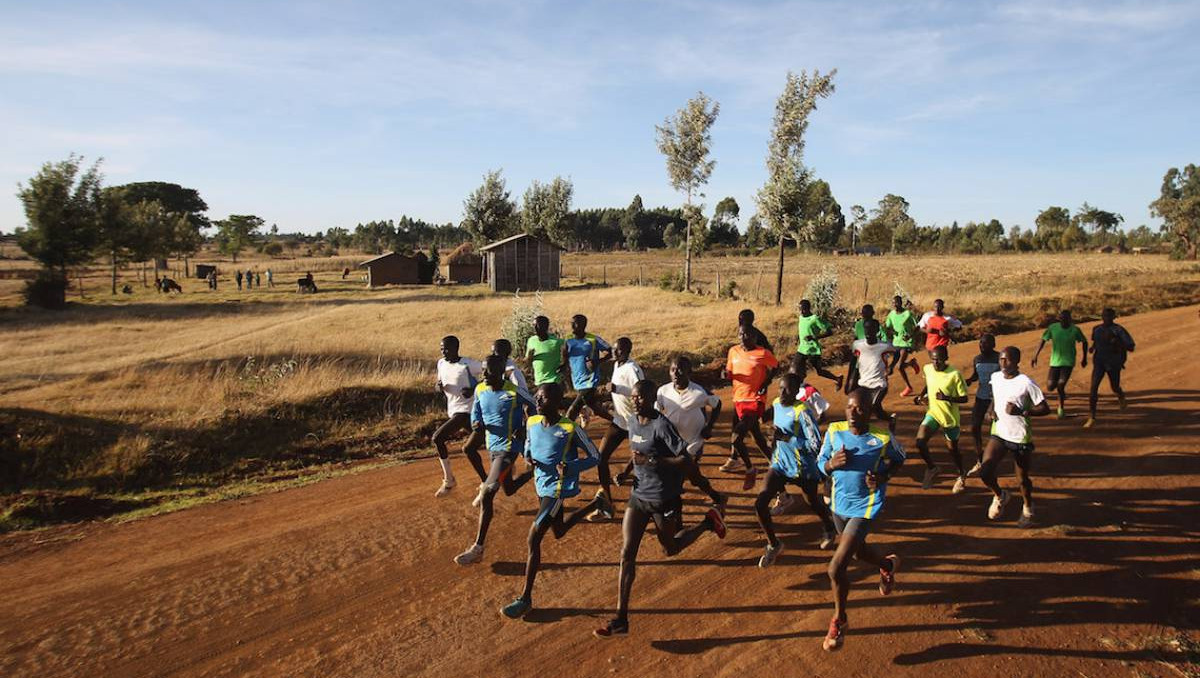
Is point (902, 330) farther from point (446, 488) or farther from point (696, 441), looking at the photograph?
point (446, 488)

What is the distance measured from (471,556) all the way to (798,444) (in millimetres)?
3265

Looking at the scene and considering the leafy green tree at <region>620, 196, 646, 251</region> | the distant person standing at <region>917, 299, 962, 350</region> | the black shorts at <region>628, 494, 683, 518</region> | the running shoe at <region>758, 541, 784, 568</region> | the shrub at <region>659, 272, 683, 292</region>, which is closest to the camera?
the black shorts at <region>628, 494, 683, 518</region>

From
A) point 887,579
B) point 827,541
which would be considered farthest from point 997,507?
point 887,579

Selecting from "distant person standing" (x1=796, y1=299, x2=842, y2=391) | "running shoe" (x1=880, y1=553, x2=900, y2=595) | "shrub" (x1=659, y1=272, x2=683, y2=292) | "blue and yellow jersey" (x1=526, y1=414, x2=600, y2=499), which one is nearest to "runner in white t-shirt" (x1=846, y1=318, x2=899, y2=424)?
"distant person standing" (x1=796, y1=299, x2=842, y2=391)

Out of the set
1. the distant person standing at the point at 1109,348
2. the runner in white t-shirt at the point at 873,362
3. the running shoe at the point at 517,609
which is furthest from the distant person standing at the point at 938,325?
the running shoe at the point at 517,609

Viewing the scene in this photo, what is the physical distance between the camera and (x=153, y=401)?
38.8 feet

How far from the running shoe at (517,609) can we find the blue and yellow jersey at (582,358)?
3.56m

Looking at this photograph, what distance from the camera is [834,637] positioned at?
505cm

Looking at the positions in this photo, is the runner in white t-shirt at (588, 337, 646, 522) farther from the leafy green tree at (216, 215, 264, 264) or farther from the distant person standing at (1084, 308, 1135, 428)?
the leafy green tree at (216, 215, 264, 264)

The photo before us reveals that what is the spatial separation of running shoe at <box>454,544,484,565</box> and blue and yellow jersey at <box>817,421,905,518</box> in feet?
11.0

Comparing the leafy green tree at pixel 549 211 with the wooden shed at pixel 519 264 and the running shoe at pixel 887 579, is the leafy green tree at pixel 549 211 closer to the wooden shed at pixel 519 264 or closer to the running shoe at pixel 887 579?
the wooden shed at pixel 519 264

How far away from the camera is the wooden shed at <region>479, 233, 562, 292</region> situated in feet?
132

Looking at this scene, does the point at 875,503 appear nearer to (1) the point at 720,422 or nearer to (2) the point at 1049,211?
(1) the point at 720,422

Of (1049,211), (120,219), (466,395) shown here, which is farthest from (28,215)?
(1049,211)
